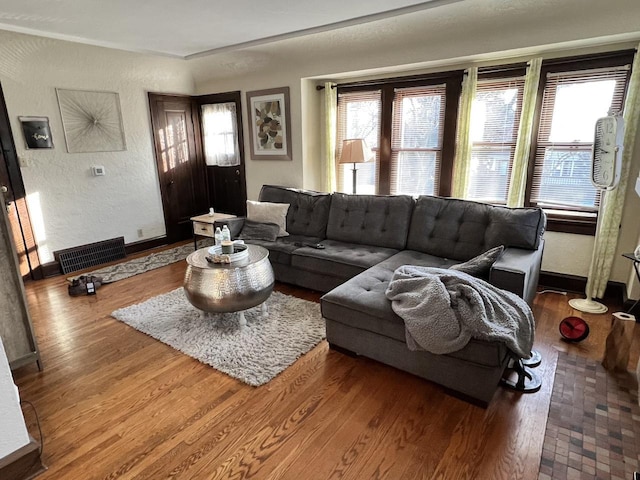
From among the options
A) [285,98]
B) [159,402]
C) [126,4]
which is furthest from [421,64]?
[159,402]

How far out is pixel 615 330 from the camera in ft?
7.45

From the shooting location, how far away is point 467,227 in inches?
121

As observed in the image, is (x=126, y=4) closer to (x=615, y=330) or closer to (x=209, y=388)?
(x=209, y=388)

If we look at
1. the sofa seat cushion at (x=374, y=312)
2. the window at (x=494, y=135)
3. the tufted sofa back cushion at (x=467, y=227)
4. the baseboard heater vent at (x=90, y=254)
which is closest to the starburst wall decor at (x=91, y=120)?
the baseboard heater vent at (x=90, y=254)

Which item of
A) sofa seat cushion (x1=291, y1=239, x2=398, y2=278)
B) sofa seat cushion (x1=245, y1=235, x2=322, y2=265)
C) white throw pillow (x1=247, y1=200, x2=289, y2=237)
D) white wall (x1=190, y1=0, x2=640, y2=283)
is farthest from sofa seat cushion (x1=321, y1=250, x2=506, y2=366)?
white wall (x1=190, y1=0, x2=640, y2=283)

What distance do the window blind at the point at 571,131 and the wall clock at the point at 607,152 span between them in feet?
1.09

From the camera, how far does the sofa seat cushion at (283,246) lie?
3.53 meters

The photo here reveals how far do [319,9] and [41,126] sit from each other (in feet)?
10.4

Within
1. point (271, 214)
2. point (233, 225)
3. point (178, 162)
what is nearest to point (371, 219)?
point (271, 214)

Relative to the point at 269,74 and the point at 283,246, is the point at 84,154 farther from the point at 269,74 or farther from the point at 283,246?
the point at 283,246

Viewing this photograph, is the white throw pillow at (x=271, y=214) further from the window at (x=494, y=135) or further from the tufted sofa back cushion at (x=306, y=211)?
the window at (x=494, y=135)

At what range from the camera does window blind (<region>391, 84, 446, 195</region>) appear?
4012 millimetres

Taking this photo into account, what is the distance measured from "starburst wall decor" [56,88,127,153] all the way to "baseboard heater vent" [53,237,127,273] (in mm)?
1139

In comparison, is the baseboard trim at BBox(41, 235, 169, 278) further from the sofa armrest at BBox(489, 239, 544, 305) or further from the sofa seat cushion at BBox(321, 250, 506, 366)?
the sofa armrest at BBox(489, 239, 544, 305)
